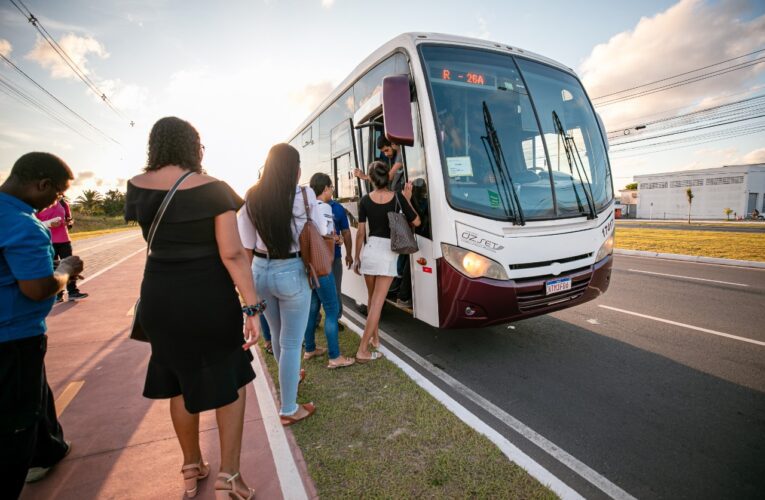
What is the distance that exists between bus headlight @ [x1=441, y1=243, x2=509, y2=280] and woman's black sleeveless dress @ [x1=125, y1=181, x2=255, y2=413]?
2.19 meters

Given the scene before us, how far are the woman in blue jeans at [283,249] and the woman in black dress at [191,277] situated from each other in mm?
630

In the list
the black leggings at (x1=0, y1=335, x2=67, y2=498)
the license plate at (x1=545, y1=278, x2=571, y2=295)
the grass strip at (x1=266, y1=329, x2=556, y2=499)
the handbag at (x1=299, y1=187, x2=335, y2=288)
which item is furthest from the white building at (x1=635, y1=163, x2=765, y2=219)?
the black leggings at (x1=0, y1=335, x2=67, y2=498)

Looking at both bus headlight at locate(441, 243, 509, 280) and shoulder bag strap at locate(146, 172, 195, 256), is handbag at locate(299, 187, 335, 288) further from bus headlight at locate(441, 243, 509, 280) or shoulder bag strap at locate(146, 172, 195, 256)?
bus headlight at locate(441, 243, 509, 280)

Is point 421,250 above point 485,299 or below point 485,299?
above

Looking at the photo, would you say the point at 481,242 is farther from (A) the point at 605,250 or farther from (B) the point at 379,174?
(A) the point at 605,250

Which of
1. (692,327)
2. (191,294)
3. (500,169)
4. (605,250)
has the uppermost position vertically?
(500,169)

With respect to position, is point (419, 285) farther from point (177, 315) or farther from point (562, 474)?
point (177, 315)

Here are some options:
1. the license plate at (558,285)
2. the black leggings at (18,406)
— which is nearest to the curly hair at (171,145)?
the black leggings at (18,406)

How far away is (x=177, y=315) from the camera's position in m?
1.81

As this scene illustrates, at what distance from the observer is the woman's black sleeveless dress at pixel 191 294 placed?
178 cm

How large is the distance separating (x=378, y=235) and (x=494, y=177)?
1.38 meters

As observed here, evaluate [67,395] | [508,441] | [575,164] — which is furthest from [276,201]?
[575,164]

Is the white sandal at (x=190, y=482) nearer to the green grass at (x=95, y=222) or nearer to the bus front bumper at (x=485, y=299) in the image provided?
the bus front bumper at (x=485, y=299)

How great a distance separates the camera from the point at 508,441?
104 inches
